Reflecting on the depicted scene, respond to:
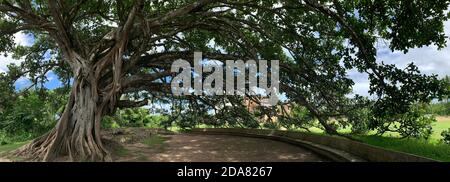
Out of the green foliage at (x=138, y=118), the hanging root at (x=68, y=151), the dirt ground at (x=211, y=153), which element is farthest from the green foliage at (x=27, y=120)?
the hanging root at (x=68, y=151)

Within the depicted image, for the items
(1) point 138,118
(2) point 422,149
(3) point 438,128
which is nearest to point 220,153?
(2) point 422,149

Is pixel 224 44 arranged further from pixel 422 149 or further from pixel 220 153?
pixel 422 149

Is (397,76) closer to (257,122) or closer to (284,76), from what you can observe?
(284,76)

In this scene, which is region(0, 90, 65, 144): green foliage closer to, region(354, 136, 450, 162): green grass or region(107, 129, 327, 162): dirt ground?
region(107, 129, 327, 162): dirt ground

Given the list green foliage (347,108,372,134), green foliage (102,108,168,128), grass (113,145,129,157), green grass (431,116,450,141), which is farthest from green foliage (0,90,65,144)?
green grass (431,116,450,141)

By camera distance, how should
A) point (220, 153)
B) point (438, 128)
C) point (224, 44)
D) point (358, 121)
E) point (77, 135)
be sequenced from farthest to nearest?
1. point (438, 128)
2. point (224, 44)
3. point (358, 121)
4. point (220, 153)
5. point (77, 135)

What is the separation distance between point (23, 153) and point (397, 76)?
9.08m

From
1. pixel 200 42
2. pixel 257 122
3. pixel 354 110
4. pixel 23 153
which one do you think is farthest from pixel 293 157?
pixel 257 122

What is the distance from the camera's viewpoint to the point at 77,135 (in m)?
10.7

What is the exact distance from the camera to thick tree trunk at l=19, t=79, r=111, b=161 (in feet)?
33.8

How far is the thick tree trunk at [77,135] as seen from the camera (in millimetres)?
10297

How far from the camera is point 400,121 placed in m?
11.9

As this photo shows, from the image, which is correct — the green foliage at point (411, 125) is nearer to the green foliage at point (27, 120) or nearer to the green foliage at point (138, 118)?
the green foliage at point (27, 120)

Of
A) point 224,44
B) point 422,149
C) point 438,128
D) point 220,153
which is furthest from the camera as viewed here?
point 438,128
